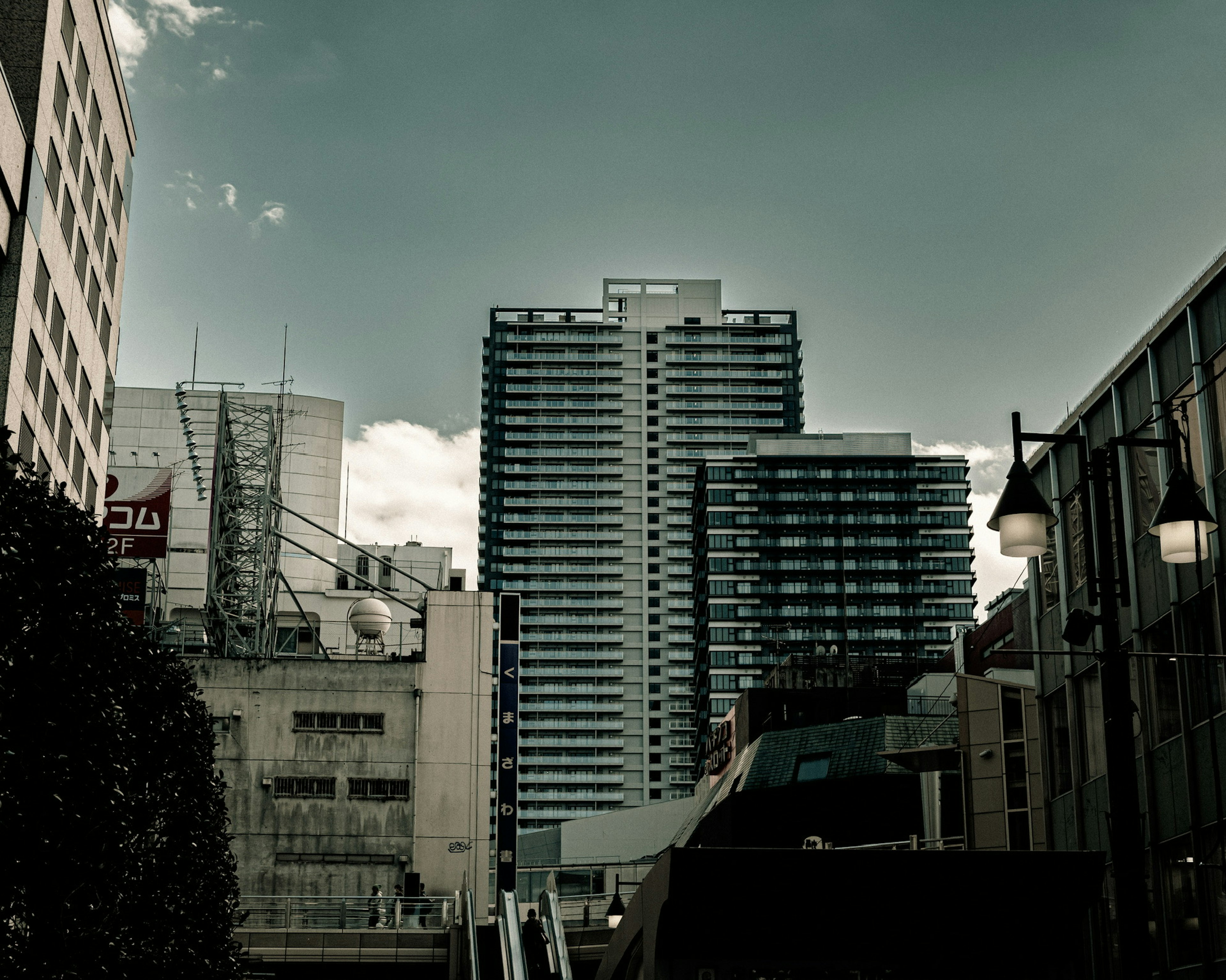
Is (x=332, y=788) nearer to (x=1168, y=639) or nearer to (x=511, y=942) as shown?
(x=511, y=942)

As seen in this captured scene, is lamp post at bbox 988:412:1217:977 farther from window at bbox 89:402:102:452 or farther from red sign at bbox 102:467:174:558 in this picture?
red sign at bbox 102:467:174:558

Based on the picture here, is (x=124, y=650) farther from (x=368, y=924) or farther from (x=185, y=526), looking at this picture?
(x=185, y=526)

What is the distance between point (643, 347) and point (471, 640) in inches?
5346

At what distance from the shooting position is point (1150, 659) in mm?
23875

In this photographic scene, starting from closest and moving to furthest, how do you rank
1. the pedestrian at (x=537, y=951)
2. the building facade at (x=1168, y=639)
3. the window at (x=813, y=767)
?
the building facade at (x=1168, y=639)
the pedestrian at (x=537, y=951)
the window at (x=813, y=767)

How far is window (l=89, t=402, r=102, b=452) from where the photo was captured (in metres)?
47.8

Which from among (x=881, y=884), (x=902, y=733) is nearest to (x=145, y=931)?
(x=881, y=884)

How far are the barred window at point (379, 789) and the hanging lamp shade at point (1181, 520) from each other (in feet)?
156

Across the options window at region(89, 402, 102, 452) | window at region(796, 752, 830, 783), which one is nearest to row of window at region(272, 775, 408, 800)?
window at region(89, 402, 102, 452)

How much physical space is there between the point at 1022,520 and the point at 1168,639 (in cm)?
1226

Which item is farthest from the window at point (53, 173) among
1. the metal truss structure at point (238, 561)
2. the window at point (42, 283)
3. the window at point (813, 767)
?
the window at point (813, 767)

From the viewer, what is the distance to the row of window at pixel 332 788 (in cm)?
5641

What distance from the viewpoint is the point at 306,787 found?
56562mm

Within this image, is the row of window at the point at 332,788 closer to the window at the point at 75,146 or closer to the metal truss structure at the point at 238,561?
the metal truss structure at the point at 238,561
